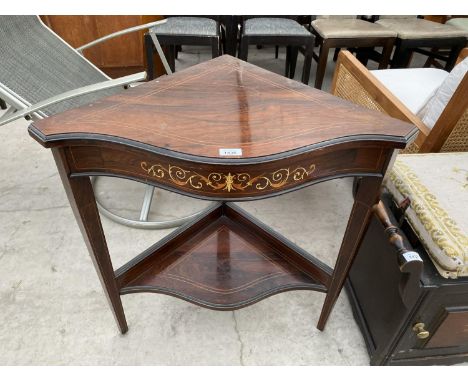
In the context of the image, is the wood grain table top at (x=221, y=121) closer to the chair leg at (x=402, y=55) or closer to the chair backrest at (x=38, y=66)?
the chair backrest at (x=38, y=66)

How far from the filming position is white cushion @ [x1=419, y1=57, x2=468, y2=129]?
3.49 feet

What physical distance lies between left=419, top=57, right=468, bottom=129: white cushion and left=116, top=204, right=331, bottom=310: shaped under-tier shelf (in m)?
0.67

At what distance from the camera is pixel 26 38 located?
1.77 meters

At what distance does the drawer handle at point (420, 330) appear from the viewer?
35.6 inches

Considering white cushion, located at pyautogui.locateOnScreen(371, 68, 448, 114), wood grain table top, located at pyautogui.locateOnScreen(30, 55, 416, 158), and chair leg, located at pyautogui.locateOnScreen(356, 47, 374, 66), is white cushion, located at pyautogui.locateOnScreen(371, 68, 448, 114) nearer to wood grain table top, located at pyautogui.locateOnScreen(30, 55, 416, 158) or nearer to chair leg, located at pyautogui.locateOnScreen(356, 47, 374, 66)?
wood grain table top, located at pyautogui.locateOnScreen(30, 55, 416, 158)

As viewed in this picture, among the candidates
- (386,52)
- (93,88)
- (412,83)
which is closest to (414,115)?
(412,83)

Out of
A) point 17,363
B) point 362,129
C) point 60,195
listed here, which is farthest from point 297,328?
point 60,195

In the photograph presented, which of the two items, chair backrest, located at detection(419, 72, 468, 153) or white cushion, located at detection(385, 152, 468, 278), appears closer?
white cushion, located at detection(385, 152, 468, 278)

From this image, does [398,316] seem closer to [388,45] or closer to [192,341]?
[192,341]

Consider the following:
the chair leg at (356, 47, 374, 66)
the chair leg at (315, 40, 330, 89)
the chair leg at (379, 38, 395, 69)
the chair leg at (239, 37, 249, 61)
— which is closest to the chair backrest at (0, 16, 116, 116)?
the chair leg at (239, 37, 249, 61)

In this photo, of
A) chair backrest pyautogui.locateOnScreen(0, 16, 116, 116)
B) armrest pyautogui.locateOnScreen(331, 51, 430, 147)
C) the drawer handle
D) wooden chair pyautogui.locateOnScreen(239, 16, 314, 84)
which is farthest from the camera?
wooden chair pyautogui.locateOnScreen(239, 16, 314, 84)

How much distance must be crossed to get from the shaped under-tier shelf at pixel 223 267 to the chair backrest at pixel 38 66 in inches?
29.7

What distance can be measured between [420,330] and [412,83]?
1338mm

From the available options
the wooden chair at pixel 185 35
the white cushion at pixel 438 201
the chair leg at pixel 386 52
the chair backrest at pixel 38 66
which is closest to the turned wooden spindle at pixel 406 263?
the white cushion at pixel 438 201
